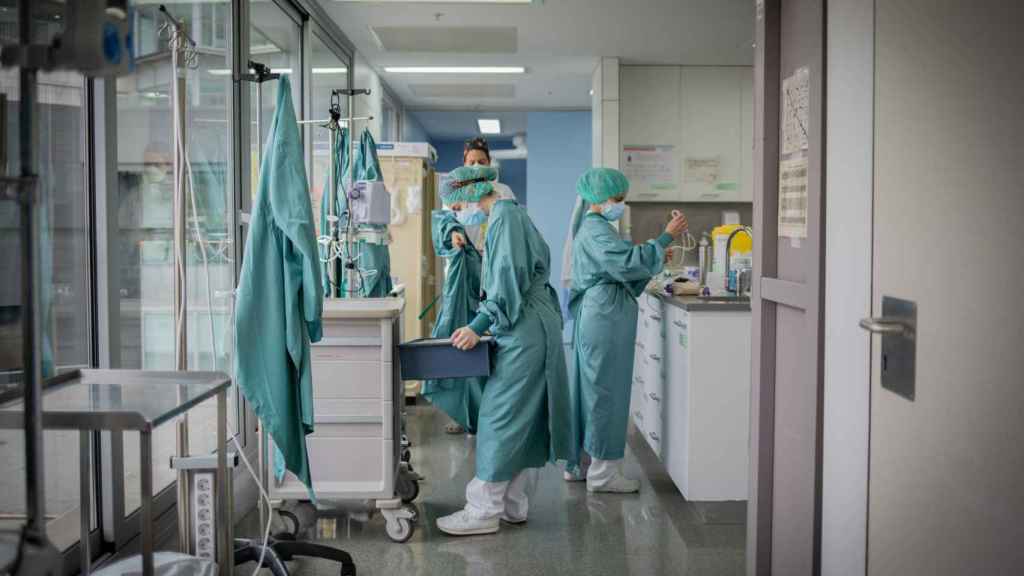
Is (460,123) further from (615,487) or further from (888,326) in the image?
(888,326)

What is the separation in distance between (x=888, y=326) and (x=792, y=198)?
658 millimetres

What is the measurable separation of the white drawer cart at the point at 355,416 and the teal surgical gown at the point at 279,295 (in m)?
0.55

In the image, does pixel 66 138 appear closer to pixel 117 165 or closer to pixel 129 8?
pixel 117 165

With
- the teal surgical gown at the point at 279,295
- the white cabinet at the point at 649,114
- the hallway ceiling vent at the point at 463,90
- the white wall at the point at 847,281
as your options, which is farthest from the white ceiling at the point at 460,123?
the white wall at the point at 847,281

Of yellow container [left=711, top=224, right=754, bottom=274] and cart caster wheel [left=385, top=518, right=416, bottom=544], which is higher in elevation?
yellow container [left=711, top=224, right=754, bottom=274]

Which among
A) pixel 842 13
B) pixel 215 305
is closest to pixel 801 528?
pixel 842 13

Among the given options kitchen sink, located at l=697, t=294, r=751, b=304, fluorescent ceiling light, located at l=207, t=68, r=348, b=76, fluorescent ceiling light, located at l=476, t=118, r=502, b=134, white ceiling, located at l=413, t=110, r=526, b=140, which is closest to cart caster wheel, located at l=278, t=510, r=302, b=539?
fluorescent ceiling light, located at l=207, t=68, r=348, b=76

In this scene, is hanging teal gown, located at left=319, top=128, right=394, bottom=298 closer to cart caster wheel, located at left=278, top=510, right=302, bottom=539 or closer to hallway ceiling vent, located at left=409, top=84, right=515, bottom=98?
cart caster wheel, located at left=278, top=510, right=302, bottom=539

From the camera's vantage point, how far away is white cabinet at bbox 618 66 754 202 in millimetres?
6402

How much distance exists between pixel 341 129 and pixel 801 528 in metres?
2.82

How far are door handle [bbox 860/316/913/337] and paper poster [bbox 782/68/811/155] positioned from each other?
0.62m

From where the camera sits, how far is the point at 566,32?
5684 mm

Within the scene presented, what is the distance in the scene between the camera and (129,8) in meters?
1.35

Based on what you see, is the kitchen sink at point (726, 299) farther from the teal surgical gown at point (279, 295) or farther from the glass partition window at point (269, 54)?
the glass partition window at point (269, 54)
